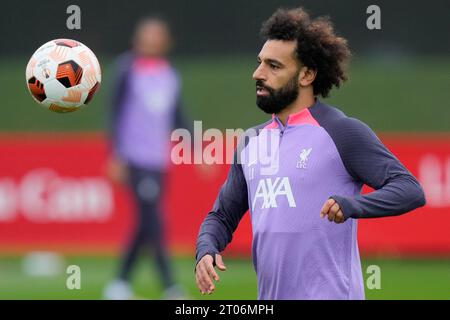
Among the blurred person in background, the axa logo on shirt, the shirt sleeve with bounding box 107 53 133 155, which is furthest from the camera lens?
the shirt sleeve with bounding box 107 53 133 155

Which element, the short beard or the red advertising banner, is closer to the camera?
the short beard

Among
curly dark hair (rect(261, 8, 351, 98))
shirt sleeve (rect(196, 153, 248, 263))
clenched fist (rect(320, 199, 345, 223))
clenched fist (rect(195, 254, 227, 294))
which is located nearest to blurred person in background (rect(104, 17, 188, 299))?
shirt sleeve (rect(196, 153, 248, 263))

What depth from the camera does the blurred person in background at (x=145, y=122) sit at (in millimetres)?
10297

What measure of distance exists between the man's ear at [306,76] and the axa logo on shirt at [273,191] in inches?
23.6

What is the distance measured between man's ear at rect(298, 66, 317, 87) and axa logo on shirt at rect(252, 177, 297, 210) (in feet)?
1.97

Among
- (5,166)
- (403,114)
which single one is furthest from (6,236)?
(403,114)

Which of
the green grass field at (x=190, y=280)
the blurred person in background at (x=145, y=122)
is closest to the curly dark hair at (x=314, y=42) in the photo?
the green grass field at (x=190, y=280)

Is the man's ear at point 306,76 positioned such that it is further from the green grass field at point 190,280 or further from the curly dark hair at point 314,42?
the green grass field at point 190,280

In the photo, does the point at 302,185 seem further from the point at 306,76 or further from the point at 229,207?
the point at 306,76

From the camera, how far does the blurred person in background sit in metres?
10.3

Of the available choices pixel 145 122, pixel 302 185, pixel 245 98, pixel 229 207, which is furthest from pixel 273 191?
pixel 245 98

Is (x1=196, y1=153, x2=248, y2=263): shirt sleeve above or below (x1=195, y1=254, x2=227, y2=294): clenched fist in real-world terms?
above

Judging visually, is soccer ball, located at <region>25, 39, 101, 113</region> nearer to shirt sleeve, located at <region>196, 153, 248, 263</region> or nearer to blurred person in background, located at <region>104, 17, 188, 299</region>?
shirt sleeve, located at <region>196, 153, 248, 263</region>
